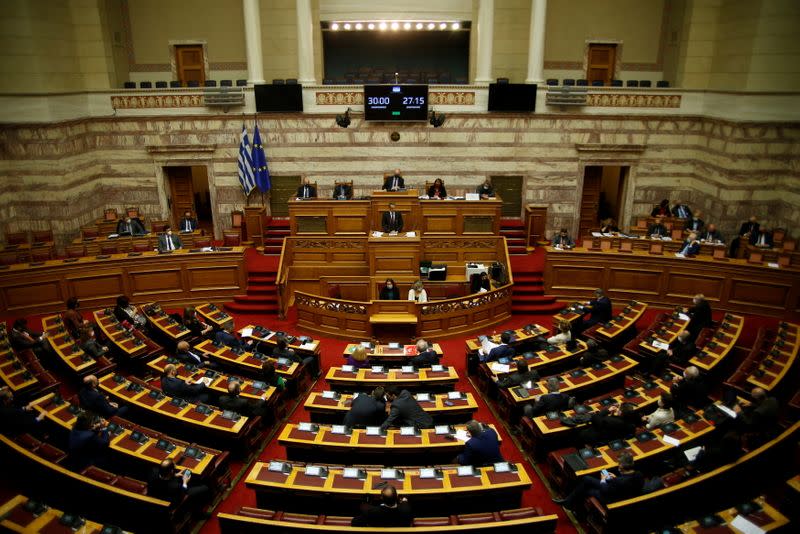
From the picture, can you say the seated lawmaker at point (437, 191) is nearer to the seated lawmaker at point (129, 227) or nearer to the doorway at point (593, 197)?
the doorway at point (593, 197)

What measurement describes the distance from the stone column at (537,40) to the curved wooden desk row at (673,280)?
5.78m

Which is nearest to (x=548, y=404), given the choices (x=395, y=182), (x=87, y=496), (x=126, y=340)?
(x=87, y=496)

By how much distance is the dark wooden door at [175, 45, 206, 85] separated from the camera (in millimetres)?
17953

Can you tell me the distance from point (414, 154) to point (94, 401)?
1100 centimetres

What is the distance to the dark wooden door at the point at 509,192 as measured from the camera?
634 inches

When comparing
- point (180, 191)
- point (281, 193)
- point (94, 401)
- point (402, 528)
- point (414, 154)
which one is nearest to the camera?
point (402, 528)

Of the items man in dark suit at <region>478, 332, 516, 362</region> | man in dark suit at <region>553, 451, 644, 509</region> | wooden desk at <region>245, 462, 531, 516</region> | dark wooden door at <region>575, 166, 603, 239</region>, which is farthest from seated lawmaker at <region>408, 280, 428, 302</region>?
dark wooden door at <region>575, 166, 603, 239</region>

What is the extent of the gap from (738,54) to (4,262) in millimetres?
18458

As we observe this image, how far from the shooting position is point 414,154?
16016mm

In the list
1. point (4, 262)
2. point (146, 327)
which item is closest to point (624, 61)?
point (146, 327)

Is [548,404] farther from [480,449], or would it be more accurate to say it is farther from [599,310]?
[599,310]

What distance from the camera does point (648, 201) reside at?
53.1ft

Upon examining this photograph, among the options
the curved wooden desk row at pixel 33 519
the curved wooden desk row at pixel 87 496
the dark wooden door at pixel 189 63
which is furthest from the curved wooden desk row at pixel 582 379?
the dark wooden door at pixel 189 63

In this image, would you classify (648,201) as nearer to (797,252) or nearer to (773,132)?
(773,132)
